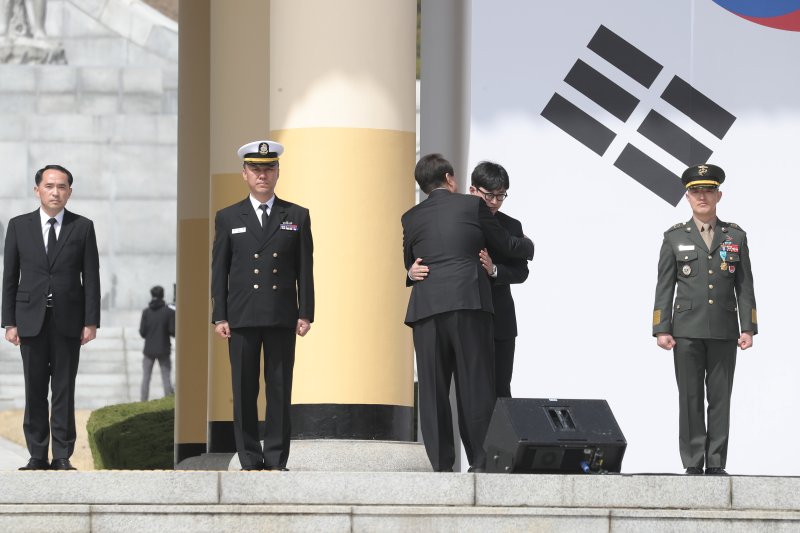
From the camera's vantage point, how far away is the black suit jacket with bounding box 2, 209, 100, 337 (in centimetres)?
1010

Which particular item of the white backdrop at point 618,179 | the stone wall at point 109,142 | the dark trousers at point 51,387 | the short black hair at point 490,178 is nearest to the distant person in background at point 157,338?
the stone wall at point 109,142

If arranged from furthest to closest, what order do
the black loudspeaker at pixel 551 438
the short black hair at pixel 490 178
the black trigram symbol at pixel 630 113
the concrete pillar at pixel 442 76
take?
the concrete pillar at pixel 442 76, the black trigram symbol at pixel 630 113, the short black hair at pixel 490 178, the black loudspeaker at pixel 551 438

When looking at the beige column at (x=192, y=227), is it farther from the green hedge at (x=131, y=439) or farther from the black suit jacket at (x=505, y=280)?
the black suit jacket at (x=505, y=280)

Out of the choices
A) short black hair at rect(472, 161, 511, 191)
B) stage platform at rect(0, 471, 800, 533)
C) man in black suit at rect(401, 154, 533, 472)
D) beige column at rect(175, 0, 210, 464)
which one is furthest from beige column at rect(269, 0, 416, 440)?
beige column at rect(175, 0, 210, 464)

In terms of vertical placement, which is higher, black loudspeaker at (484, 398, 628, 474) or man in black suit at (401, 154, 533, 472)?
man in black suit at (401, 154, 533, 472)

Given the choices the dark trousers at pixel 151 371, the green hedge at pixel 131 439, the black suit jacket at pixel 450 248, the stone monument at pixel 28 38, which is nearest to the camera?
the black suit jacket at pixel 450 248

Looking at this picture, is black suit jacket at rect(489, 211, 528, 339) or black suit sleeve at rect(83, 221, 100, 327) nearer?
black suit sleeve at rect(83, 221, 100, 327)

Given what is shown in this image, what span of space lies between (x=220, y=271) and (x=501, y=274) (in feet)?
5.55

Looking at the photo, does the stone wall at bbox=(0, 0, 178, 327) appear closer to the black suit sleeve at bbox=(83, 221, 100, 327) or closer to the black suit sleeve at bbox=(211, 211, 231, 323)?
the black suit sleeve at bbox=(83, 221, 100, 327)

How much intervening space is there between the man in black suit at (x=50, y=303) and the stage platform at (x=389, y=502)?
136 centimetres

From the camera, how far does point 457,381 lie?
32.7 feet

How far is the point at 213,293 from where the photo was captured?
10.0 m

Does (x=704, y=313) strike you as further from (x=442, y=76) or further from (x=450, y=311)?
(x=442, y=76)

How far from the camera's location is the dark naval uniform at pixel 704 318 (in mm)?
10219
